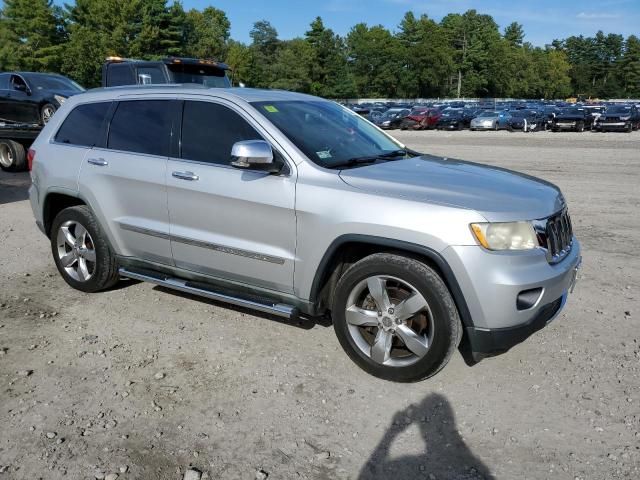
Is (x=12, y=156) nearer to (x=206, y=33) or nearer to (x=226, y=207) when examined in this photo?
(x=226, y=207)

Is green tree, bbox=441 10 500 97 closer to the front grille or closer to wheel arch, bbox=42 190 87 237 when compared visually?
wheel arch, bbox=42 190 87 237

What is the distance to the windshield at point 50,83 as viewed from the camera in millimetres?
12727

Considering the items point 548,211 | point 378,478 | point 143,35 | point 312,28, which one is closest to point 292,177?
point 548,211

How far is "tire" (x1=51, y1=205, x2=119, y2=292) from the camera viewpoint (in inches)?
194

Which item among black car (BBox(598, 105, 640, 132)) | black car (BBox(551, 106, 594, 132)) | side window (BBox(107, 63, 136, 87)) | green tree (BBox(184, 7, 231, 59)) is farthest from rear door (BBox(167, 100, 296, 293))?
green tree (BBox(184, 7, 231, 59))

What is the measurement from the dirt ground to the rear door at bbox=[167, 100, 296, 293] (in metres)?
0.60

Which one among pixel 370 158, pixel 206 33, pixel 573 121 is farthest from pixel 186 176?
pixel 206 33

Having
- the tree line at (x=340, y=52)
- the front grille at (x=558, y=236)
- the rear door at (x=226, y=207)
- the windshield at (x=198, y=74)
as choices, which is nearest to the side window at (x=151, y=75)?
the windshield at (x=198, y=74)

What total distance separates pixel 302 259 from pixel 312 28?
111 m

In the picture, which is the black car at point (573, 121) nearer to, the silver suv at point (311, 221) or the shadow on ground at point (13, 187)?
the shadow on ground at point (13, 187)

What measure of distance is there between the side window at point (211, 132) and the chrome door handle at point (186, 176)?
133mm

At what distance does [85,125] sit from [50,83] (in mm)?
9286

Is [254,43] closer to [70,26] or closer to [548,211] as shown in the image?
[70,26]

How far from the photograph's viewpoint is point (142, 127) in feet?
15.3
